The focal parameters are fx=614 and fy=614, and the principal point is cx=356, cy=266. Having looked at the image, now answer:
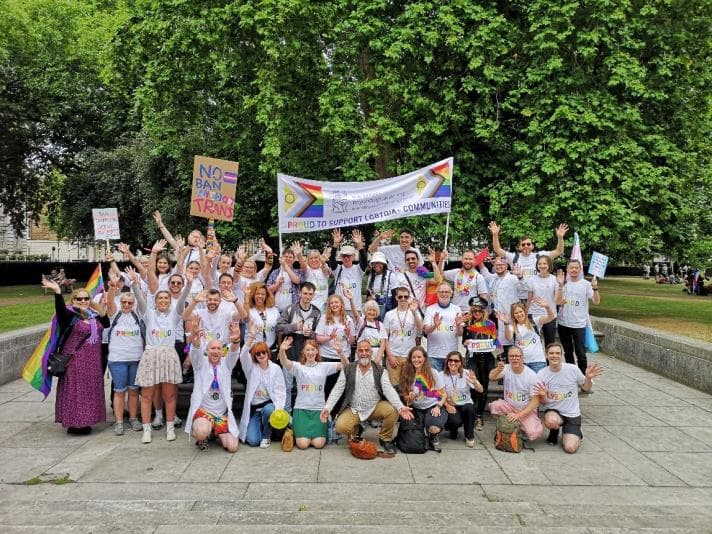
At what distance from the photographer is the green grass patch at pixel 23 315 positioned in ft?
49.3

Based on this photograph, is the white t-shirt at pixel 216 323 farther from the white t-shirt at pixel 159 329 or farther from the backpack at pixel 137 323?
the backpack at pixel 137 323

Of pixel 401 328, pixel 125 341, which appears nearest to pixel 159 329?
pixel 125 341

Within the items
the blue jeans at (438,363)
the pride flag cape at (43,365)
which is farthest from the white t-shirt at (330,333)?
the pride flag cape at (43,365)

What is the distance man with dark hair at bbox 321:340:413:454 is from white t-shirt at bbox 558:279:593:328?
133 inches

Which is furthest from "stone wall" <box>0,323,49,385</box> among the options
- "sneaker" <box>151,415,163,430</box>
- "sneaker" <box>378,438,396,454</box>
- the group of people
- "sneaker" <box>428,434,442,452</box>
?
"sneaker" <box>428,434,442,452</box>

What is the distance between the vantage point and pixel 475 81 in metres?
14.8

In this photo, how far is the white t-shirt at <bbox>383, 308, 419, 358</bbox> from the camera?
313 inches

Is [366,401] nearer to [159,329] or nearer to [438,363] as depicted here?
[438,363]

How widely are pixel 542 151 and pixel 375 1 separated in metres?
5.44

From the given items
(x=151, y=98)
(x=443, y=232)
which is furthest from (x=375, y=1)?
(x=151, y=98)

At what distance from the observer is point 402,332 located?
26.1 feet

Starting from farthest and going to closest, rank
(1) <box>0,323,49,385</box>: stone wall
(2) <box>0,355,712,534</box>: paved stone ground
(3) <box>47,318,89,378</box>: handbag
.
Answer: (1) <box>0,323,49,385</box>: stone wall → (3) <box>47,318,89,378</box>: handbag → (2) <box>0,355,712,534</box>: paved stone ground

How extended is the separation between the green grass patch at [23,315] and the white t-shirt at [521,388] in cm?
1156

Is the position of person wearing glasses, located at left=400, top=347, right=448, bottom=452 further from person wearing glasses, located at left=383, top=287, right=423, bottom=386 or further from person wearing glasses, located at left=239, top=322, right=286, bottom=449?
person wearing glasses, located at left=239, top=322, right=286, bottom=449
